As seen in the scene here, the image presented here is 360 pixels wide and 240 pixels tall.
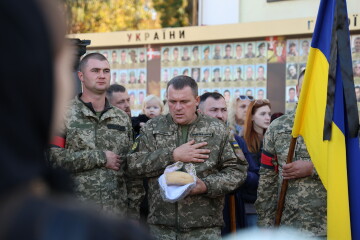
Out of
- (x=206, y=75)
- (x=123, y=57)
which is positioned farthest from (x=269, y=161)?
(x=123, y=57)

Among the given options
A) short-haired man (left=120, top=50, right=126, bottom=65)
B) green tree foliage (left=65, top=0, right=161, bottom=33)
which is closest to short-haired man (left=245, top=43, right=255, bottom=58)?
short-haired man (left=120, top=50, right=126, bottom=65)

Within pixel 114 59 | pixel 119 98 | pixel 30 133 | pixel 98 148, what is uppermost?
pixel 114 59

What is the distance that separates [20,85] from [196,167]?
424 centimetres

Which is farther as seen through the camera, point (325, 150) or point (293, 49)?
point (293, 49)

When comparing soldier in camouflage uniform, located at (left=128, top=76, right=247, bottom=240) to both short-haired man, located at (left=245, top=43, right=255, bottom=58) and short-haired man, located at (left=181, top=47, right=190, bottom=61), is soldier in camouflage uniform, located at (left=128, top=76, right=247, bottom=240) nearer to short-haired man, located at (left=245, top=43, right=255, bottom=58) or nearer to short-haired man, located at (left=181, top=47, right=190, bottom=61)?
short-haired man, located at (left=245, top=43, right=255, bottom=58)

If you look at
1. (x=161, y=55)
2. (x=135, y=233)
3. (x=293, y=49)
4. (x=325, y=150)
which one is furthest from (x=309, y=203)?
(x=161, y=55)

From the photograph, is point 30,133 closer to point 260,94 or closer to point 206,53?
point 260,94

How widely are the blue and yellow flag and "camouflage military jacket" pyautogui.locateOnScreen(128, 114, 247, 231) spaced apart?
2.07 ft

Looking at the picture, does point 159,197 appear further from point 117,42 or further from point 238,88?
point 117,42

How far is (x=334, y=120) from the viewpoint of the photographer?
16.7ft

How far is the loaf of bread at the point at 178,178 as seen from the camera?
483 centimetres

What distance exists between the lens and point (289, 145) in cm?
544

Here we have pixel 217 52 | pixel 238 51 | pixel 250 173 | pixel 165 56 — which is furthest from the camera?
pixel 165 56

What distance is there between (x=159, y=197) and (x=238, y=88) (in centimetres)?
515
